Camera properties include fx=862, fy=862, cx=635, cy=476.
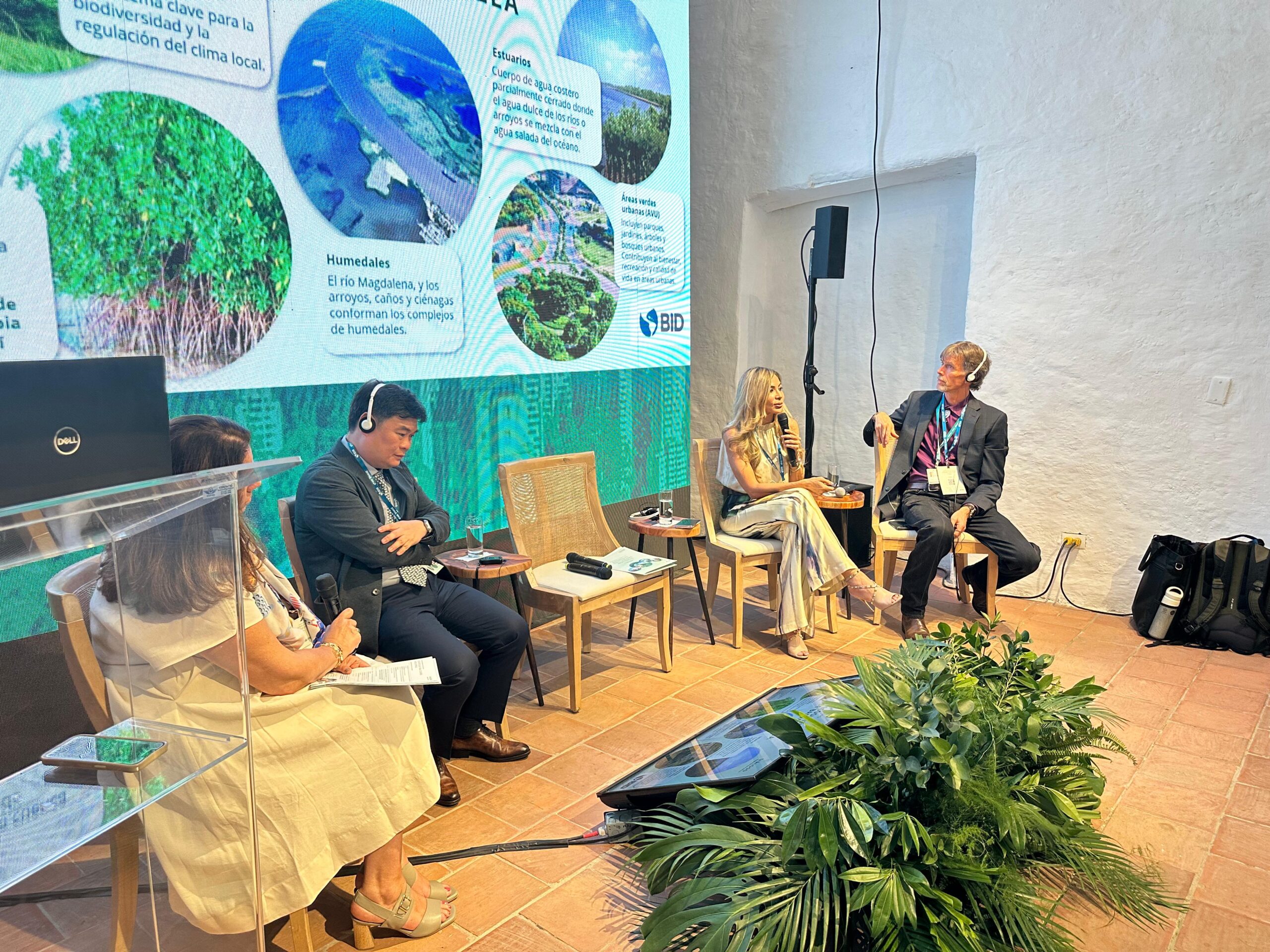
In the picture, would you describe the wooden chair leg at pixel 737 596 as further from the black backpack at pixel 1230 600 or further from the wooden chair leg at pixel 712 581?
the black backpack at pixel 1230 600

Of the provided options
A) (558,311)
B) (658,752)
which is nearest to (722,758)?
(658,752)

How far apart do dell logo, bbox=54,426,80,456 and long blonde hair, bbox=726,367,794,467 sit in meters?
3.28

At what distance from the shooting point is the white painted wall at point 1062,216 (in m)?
4.29

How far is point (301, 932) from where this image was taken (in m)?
1.92

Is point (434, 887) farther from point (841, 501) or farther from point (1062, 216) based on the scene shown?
point (1062, 216)

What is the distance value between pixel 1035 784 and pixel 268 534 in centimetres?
273

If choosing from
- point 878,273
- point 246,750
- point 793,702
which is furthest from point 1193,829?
point 878,273

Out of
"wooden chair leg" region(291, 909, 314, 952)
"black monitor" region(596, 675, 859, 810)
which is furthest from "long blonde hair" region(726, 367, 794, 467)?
"wooden chair leg" region(291, 909, 314, 952)

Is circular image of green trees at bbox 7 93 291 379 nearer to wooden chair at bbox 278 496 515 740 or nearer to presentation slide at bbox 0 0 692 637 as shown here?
presentation slide at bbox 0 0 692 637

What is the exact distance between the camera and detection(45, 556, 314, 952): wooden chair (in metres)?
1.12

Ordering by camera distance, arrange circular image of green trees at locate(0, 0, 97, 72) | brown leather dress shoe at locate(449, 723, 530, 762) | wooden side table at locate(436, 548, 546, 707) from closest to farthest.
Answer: circular image of green trees at locate(0, 0, 97, 72)
brown leather dress shoe at locate(449, 723, 530, 762)
wooden side table at locate(436, 548, 546, 707)

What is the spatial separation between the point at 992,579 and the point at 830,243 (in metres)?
2.21

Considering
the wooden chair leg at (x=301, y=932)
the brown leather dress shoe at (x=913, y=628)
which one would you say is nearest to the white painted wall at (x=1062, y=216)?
the brown leather dress shoe at (x=913, y=628)

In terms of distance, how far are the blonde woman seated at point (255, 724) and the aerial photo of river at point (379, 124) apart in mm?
1752
